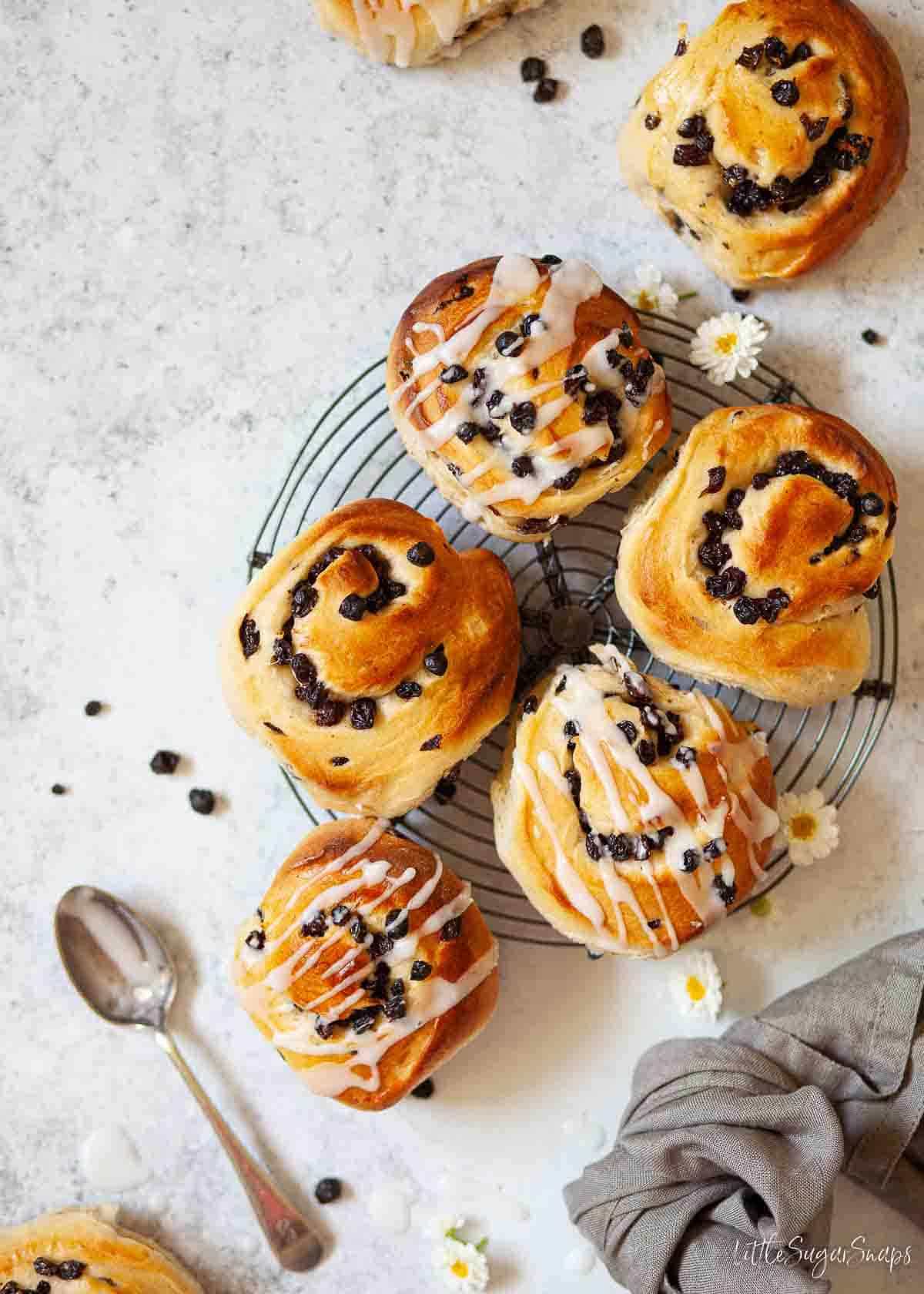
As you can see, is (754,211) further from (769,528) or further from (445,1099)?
(445,1099)

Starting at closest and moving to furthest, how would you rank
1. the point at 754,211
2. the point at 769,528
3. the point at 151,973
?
the point at 769,528 → the point at 754,211 → the point at 151,973

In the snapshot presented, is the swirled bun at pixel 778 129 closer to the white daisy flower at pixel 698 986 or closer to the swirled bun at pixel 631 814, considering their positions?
the swirled bun at pixel 631 814

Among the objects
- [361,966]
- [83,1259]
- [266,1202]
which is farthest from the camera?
[266,1202]

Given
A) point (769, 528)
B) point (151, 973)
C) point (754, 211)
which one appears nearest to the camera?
point (769, 528)

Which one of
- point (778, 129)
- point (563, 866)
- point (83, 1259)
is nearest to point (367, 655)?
point (563, 866)

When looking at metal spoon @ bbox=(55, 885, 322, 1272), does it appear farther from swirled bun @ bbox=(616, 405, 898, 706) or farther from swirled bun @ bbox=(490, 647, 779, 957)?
swirled bun @ bbox=(616, 405, 898, 706)

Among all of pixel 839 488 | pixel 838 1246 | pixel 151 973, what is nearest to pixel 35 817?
pixel 151 973

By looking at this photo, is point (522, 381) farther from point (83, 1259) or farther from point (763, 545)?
point (83, 1259)
